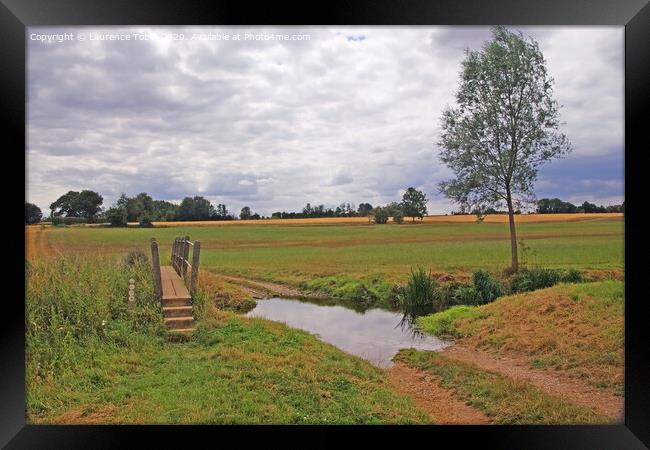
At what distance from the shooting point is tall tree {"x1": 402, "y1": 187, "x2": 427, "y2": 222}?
3982 millimetres

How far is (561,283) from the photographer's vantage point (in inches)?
157

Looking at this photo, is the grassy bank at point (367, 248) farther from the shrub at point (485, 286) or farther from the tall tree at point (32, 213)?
the tall tree at point (32, 213)

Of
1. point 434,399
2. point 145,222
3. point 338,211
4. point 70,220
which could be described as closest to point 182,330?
point 145,222

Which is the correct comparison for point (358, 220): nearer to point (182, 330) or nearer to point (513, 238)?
point (513, 238)

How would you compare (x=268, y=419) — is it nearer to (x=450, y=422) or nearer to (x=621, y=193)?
(x=450, y=422)

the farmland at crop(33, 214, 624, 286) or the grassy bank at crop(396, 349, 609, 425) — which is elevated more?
the farmland at crop(33, 214, 624, 286)

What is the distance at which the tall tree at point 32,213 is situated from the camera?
12.3 ft

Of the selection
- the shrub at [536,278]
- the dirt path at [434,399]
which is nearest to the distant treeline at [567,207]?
the shrub at [536,278]

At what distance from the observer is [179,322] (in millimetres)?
3885

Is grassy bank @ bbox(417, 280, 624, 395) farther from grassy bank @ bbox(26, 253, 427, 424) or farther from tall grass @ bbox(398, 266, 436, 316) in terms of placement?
grassy bank @ bbox(26, 253, 427, 424)

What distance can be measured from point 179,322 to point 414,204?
239cm

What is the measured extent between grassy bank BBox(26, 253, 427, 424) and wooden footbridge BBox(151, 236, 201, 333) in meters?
0.09

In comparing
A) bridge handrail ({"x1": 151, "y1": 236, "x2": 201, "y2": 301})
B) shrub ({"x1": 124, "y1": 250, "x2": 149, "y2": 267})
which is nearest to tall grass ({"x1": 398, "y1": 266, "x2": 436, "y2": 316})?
bridge handrail ({"x1": 151, "y1": 236, "x2": 201, "y2": 301})

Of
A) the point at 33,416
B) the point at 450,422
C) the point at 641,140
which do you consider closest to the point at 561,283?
the point at 641,140
